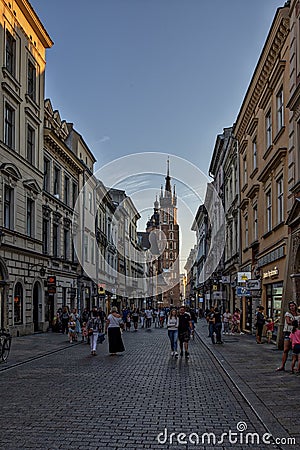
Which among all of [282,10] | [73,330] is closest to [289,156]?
[282,10]

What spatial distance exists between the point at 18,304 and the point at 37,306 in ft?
14.4

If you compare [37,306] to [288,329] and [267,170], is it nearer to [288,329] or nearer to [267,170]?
[267,170]

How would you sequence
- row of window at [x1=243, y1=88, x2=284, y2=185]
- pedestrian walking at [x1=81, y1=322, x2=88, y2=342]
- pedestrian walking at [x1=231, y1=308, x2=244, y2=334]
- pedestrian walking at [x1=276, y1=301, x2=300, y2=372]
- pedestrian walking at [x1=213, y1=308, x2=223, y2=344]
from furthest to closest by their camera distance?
pedestrian walking at [x1=231, y1=308, x2=244, y2=334] < pedestrian walking at [x1=81, y1=322, x2=88, y2=342] < pedestrian walking at [x1=213, y1=308, x2=223, y2=344] < row of window at [x1=243, y1=88, x2=284, y2=185] < pedestrian walking at [x1=276, y1=301, x2=300, y2=372]

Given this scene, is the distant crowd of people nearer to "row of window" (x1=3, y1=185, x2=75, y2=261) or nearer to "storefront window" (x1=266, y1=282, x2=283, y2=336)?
"storefront window" (x1=266, y1=282, x2=283, y2=336)

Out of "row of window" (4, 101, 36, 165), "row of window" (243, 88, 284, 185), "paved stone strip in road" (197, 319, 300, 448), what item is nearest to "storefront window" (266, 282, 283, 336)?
"paved stone strip in road" (197, 319, 300, 448)

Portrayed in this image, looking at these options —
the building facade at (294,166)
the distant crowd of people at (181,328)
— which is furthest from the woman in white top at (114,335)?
the building facade at (294,166)

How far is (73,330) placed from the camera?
27.9m

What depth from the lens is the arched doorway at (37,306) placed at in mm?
34844

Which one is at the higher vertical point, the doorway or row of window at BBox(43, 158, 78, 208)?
row of window at BBox(43, 158, 78, 208)

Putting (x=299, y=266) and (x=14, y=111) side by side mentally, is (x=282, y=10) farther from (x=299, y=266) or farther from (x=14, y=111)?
(x=14, y=111)

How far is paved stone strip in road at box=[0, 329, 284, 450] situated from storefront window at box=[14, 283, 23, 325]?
13.1m

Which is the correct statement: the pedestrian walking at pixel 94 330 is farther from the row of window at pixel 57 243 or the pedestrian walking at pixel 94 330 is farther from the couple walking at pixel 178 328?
the row of window at pixel 57 243

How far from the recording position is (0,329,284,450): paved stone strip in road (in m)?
8.02

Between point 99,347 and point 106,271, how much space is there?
3950 centimetres
